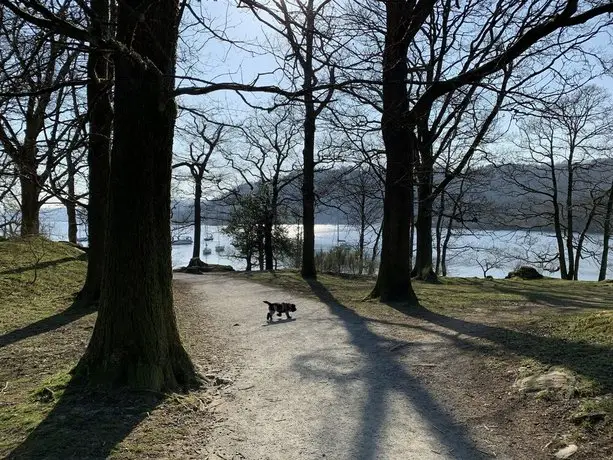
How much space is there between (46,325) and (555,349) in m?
8.01

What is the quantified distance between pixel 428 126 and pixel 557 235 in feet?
64.1

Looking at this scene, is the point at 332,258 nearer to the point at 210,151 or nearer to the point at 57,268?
the point at 210,151

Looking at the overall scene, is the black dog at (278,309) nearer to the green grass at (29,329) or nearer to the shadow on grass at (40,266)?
the green grass at (29,329)

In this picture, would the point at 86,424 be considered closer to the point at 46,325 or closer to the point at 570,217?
A: the point at 46,325

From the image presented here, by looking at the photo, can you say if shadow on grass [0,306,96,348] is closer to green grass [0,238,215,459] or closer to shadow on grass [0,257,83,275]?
green grass [0,238,215,459]

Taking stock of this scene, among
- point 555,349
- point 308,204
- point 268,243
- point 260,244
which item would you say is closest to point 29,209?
point 308,204

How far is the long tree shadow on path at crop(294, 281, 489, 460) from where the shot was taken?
4074 mm

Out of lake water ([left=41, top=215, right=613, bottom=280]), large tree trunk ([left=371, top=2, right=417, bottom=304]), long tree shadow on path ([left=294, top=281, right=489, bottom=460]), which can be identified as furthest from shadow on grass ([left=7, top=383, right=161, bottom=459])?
lake water ([left=41, top=215, right=613, bottom=280])

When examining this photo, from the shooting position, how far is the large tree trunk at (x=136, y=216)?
4.98 meters

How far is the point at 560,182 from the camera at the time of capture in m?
35.8

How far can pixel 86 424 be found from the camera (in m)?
4.17

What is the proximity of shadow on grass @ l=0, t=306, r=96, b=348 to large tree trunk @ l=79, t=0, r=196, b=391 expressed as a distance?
11.0ft

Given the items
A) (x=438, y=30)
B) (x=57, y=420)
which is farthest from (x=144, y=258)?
Result: (x=438, y=30)

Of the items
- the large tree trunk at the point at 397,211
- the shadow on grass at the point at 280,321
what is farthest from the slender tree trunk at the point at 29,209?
the large tree trunk at the point at 397,211
